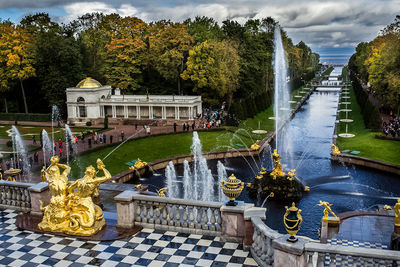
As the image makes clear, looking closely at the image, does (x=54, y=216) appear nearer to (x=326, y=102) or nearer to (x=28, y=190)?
(x=28, y=190)

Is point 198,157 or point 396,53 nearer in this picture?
point 198,157

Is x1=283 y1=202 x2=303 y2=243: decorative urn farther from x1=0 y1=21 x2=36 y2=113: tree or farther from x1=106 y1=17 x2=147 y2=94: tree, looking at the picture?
x1=0 y1=21 x2=36 y2=113: tree

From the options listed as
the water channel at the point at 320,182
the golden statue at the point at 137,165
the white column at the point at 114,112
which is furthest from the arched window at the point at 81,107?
the golden statue at the point at 137,165

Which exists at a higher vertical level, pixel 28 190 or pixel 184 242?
pixel 28 190

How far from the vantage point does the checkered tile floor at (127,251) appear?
12.4 m

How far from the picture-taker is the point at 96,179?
1466 cm

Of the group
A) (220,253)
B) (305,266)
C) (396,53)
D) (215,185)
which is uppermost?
(396,53)

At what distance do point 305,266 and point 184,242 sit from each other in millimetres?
4794

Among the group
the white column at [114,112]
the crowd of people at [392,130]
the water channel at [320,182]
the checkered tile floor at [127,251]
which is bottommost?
the water channel at [320,182]

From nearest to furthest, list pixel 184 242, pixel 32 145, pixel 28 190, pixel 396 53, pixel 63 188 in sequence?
1. pixel 184 242
2. pixel 63 188
3. pixel 28 190
4. pixel 32 145
5. pixel 396 53

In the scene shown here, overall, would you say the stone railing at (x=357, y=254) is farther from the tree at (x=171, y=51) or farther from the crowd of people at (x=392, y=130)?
the tree at (x=171, y=51)

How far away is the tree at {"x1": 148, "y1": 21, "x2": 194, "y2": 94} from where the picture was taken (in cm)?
6650

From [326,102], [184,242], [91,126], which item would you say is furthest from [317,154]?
[326,102]

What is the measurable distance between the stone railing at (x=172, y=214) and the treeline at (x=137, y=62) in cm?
4302
